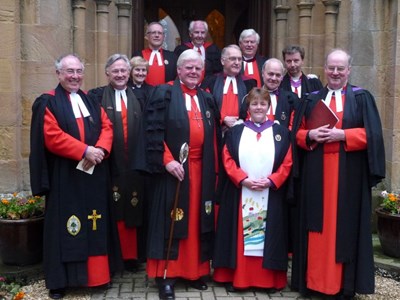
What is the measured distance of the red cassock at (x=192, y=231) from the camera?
197 inches

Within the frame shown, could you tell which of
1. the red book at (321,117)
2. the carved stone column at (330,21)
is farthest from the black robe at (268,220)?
the carved stone column at (330,21)

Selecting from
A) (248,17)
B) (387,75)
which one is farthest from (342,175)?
(248,17)

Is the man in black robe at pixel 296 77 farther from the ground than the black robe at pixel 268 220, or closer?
farther from the ground

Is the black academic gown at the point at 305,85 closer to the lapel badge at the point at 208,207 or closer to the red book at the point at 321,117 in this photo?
the red book at the point at 321,117

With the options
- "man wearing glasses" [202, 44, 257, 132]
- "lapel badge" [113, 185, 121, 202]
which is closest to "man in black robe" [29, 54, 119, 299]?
"lapel badge" [113, 185, 121, 202]

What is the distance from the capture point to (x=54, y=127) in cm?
479

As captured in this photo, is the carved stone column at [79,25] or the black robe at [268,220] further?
the carved stone column at [79,25]

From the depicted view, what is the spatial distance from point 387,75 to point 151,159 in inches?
133

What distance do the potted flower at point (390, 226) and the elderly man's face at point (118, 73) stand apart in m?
2.72

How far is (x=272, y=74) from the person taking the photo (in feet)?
17.9

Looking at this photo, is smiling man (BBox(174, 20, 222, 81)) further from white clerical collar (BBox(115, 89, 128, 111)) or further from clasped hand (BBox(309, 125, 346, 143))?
clasped hand (BBox(309, 125, 346, 143))

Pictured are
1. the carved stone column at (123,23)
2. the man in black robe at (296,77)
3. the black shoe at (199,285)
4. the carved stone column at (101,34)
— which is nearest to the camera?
the black shoe at (199,285)

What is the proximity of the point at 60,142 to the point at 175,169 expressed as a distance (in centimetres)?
92

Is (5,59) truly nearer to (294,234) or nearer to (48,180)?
(48,180)
